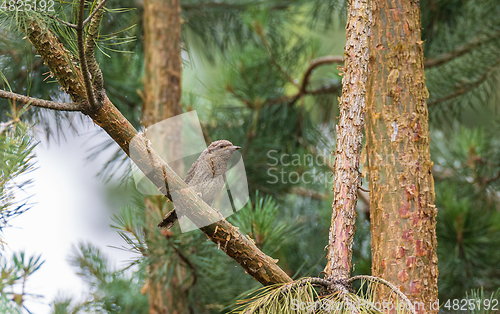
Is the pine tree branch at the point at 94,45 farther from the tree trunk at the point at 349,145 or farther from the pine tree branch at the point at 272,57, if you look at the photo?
the pine tree branch at the point at 272,57

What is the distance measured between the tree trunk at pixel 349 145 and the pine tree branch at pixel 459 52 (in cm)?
213

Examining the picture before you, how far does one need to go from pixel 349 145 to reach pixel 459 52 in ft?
8.33

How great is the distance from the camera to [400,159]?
1.94m

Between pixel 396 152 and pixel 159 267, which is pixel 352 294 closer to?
pixel 396 152

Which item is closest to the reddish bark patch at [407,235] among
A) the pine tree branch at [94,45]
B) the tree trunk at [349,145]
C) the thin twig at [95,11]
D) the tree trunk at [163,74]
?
the tree trunk at [349,145]


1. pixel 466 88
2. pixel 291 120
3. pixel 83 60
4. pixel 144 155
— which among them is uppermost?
pixel 466 88

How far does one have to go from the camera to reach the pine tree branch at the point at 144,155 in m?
1.41

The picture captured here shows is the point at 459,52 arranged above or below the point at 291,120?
above

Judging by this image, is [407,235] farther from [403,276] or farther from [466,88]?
[466,88]

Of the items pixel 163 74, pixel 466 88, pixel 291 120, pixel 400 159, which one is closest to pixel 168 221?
pixel 400 159

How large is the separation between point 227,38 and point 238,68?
3.00ft

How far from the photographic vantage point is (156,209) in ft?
8.13

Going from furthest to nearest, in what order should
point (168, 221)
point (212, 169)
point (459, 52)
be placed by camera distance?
point (459, 52) < point (212, 169) < point (168, 221)

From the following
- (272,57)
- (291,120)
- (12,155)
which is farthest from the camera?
(291,120)
